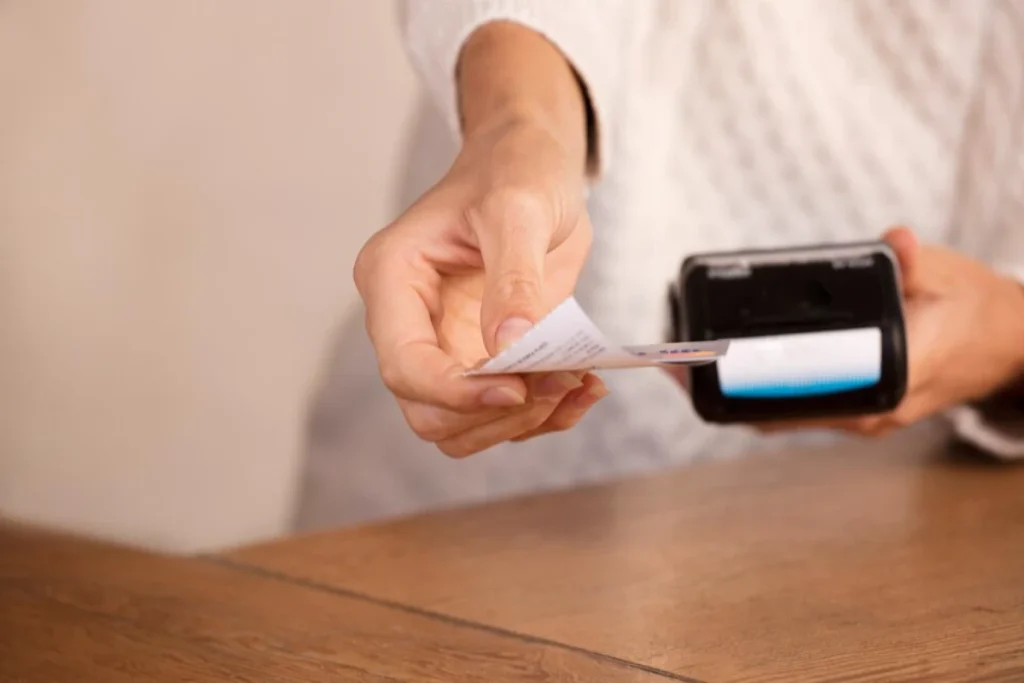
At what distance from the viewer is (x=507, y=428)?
402 mm

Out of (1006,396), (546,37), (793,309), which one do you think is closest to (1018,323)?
(1006,396)

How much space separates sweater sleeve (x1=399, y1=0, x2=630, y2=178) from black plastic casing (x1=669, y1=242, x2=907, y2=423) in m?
0.13

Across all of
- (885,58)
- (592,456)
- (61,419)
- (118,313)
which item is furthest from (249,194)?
(885,58)

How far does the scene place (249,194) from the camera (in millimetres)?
1060

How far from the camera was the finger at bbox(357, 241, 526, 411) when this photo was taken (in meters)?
0.36

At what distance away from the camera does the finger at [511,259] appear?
354mm

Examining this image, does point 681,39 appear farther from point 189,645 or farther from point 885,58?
point 189,645

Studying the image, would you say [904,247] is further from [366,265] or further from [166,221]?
[166,221]

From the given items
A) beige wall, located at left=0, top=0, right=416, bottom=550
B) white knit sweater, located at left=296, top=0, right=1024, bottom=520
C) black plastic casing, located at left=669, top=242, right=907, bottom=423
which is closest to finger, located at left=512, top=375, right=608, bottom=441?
black plastic casing, located at left=669, top=242, right=907, bottom=423

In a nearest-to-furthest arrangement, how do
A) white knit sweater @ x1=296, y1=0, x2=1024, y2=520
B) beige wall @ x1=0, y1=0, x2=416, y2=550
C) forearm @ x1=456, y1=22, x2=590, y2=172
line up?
forearm @ x1=456, y1=22, x2=590, y2=172 → white knit sweater @ x1=296, y1=0, x2=1024, y2=520 → beige wall @ x1=0, y1=0, x2=416, y2=550

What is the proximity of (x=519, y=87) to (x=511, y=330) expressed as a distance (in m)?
0.21

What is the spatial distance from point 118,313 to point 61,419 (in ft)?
0.41

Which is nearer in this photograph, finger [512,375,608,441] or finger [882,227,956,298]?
finger [512,375,608,441]

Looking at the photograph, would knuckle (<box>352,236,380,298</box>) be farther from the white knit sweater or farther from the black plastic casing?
the white knit sweater
